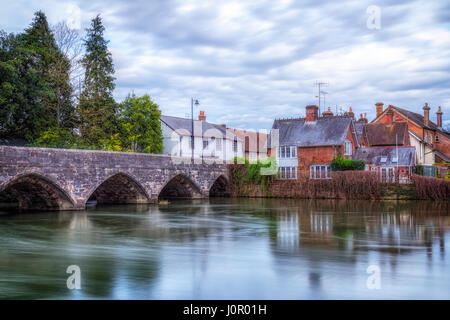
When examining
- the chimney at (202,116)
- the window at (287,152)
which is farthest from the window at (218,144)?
the window at (287,152)

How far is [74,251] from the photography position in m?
12.5

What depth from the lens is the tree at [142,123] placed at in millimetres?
37500

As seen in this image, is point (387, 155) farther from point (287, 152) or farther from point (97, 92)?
point (97, 92)

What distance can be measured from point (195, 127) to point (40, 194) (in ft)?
71.6

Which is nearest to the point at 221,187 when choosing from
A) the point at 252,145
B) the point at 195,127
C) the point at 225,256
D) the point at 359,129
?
the point at 195,127

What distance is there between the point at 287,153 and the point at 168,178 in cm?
1374

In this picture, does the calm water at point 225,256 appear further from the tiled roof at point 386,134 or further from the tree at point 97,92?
the tiled roof at point 386,134

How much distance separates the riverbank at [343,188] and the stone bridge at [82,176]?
15.8ft

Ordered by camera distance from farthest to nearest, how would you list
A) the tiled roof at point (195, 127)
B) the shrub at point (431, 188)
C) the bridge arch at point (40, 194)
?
the tiled roof at point (195, 127)
the shrub at point (431, 188)
the bridge arch at point (40, 194)

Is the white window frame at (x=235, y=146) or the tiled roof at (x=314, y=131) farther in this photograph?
the white window frame at (x=235, y=146)

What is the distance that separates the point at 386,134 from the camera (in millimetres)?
40344
